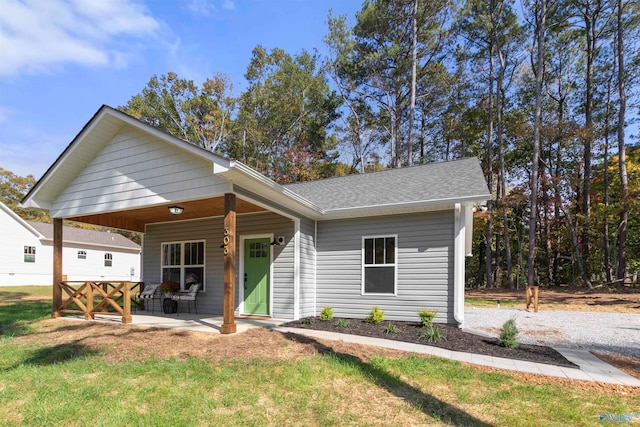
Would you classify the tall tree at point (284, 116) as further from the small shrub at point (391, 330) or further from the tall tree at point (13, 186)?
the tall tree at point (13, 186)

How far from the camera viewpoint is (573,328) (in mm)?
7637

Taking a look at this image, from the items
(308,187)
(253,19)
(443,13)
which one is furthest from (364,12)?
(308,187)

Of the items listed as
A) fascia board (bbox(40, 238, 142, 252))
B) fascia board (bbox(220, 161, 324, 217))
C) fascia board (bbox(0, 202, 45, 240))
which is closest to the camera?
fascia board (bbox(220, 161, 324, 217))

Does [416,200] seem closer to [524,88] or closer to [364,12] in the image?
[364,12]

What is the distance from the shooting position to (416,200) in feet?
23.9

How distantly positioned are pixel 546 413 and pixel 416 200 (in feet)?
15.0

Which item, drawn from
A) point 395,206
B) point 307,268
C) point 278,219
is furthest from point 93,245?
point 395,206

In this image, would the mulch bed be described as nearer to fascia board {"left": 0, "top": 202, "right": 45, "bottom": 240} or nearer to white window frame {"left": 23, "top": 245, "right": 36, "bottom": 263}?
fascia board {"left": 0, "top": 202, "right": 45, "bottom": 240}

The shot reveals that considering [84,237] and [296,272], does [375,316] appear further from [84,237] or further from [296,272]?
[84,237]

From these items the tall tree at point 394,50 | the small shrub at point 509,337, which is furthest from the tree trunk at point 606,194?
the small shrub at point 509,337

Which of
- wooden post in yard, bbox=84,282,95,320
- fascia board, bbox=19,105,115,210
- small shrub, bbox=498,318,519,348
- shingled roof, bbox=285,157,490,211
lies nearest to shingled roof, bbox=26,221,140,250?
fascia board, bbox=19,105,115,210

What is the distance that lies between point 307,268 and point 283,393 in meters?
4.63

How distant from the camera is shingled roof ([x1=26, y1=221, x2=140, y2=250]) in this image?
77.8ft

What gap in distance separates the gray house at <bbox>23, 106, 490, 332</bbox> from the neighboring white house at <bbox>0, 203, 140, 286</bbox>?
1646cm
